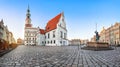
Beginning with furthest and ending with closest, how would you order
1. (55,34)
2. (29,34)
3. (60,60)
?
(29,34), (55,34), (60,60)

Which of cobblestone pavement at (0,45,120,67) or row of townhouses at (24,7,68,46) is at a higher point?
row of townhouses at (24,7,68,46)

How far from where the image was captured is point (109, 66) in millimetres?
7207

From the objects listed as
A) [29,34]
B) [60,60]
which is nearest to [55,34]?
[29,34]

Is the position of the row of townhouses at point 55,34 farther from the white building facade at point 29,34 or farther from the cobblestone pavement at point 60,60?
the cobblestone pavement at point 60,60

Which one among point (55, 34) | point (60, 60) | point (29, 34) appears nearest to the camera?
point (60, 60)

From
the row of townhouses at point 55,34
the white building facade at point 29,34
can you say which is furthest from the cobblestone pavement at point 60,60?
the white building facade at point 29,34

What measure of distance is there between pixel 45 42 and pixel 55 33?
11.7 m

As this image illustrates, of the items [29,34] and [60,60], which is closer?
[60,60]

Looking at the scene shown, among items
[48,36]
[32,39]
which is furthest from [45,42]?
[32,39]

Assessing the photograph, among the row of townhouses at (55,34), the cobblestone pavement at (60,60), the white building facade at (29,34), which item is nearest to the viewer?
the cobblestone pavement at (60,60)

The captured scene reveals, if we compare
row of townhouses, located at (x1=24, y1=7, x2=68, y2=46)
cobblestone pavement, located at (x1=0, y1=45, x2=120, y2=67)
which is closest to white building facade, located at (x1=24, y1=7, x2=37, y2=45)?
row of townhouses, located at (x1=24, y1=7, x2=68, y2=46)

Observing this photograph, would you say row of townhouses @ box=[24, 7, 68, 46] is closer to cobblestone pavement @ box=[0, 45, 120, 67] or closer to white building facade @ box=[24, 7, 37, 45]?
white building facade @ box=[24, 7, 37, 45]

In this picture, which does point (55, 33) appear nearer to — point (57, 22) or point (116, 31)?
point (57, 22)

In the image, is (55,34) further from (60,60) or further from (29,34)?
(60,60)
